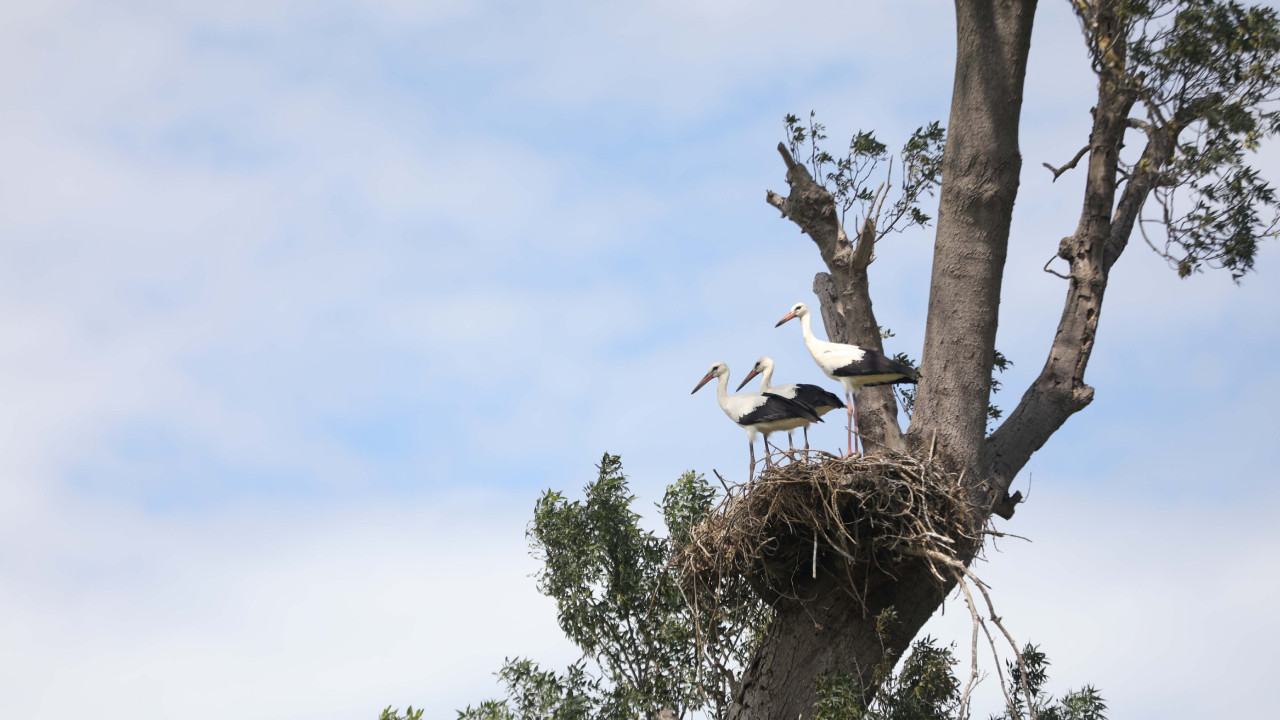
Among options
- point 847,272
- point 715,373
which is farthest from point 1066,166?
point 715,373

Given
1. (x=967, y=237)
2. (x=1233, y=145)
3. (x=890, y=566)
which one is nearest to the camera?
(x=890, y=566)

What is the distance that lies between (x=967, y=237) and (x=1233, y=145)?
2.60 m

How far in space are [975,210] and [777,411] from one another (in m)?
2.76

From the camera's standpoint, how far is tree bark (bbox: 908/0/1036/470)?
8336 millimetres

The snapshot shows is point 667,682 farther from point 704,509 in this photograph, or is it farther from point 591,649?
point 704,509

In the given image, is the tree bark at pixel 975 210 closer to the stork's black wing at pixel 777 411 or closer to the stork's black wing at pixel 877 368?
the stork's black wing at pixel 877 368

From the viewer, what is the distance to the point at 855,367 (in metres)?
9.55

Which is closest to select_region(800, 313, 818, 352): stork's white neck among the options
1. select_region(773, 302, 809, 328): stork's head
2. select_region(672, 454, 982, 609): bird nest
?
select_region(773, 302, 809, 328): stork's head

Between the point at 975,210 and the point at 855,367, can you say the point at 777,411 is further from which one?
the point at 975,210

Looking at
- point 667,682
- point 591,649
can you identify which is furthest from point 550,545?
point 667,682

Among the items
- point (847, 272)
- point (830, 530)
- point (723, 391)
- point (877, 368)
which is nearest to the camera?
point (830, 530)

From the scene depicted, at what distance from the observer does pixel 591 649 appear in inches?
366

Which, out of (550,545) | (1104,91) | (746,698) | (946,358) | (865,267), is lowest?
(746,698)

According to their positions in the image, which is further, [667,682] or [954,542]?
[667,682]
